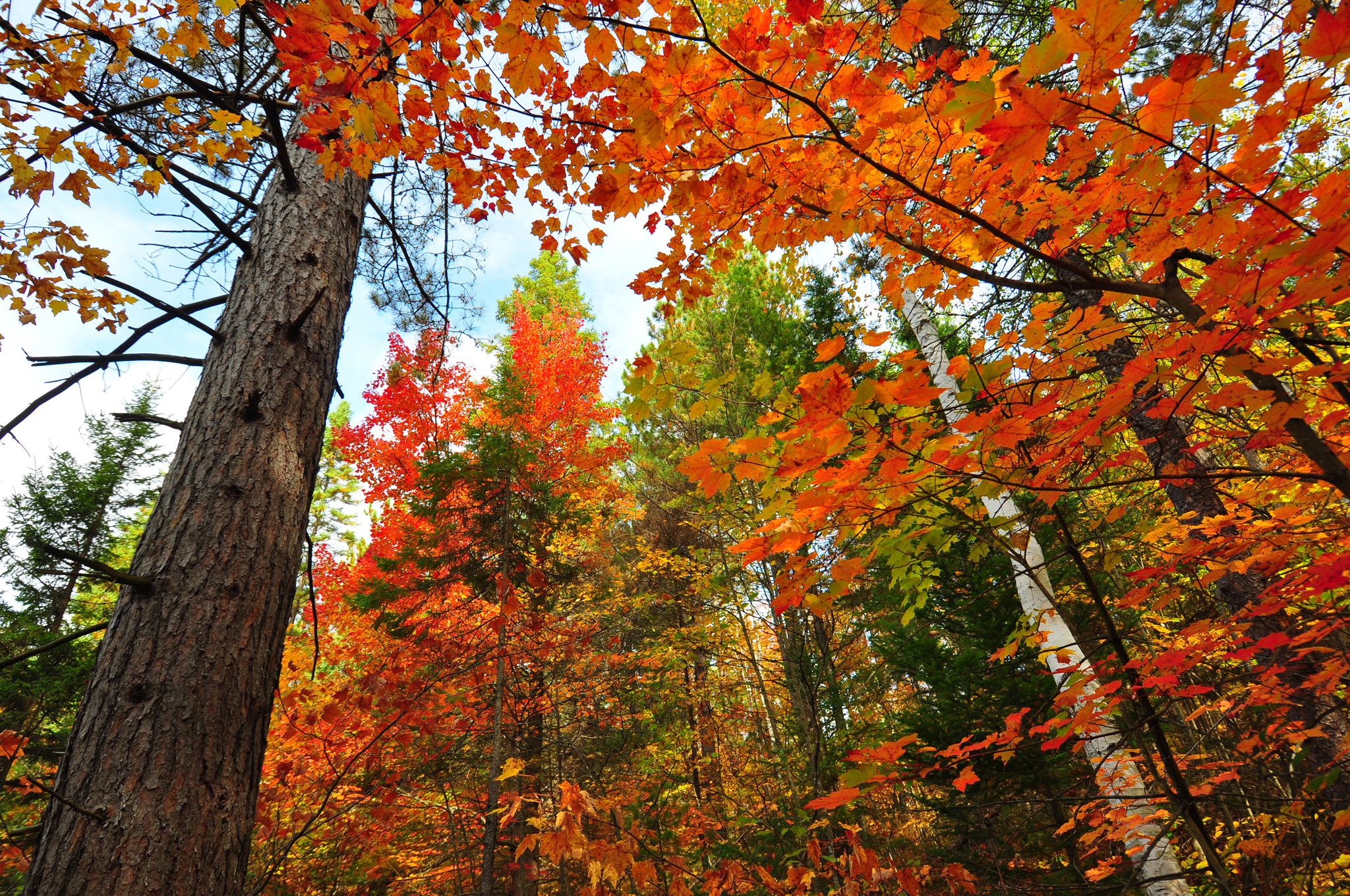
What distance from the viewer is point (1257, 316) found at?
113 centimetres

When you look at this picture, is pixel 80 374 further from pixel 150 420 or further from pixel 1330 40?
pixel 1330 40

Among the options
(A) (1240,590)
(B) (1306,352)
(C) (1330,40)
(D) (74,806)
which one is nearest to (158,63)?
(D) (74,806)

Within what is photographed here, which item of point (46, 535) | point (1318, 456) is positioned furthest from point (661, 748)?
point (46, 535)

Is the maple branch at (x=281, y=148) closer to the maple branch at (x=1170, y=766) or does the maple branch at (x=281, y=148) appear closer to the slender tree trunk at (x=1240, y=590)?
the maple branch at (x=1170, y=766)

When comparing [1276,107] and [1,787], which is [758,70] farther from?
[1,787]

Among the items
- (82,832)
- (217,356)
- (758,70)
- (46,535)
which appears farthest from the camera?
(46,535)

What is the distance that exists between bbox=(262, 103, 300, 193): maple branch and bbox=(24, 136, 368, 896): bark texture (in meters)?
0.18

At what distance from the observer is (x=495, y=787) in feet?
15.8

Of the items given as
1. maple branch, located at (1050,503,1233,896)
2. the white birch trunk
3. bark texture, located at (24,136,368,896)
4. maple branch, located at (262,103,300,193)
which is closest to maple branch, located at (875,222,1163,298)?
maple branch, located at (1050,503,1233,896)

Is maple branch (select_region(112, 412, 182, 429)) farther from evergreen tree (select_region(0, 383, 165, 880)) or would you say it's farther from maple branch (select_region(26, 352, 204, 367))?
evergreen tree (select_region(0, 383, 165, 880))

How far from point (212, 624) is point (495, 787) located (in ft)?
13.6

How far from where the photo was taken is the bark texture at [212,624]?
4.28 ft

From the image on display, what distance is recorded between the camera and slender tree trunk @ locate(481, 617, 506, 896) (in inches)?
181

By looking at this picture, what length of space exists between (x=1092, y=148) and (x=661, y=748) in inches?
347
